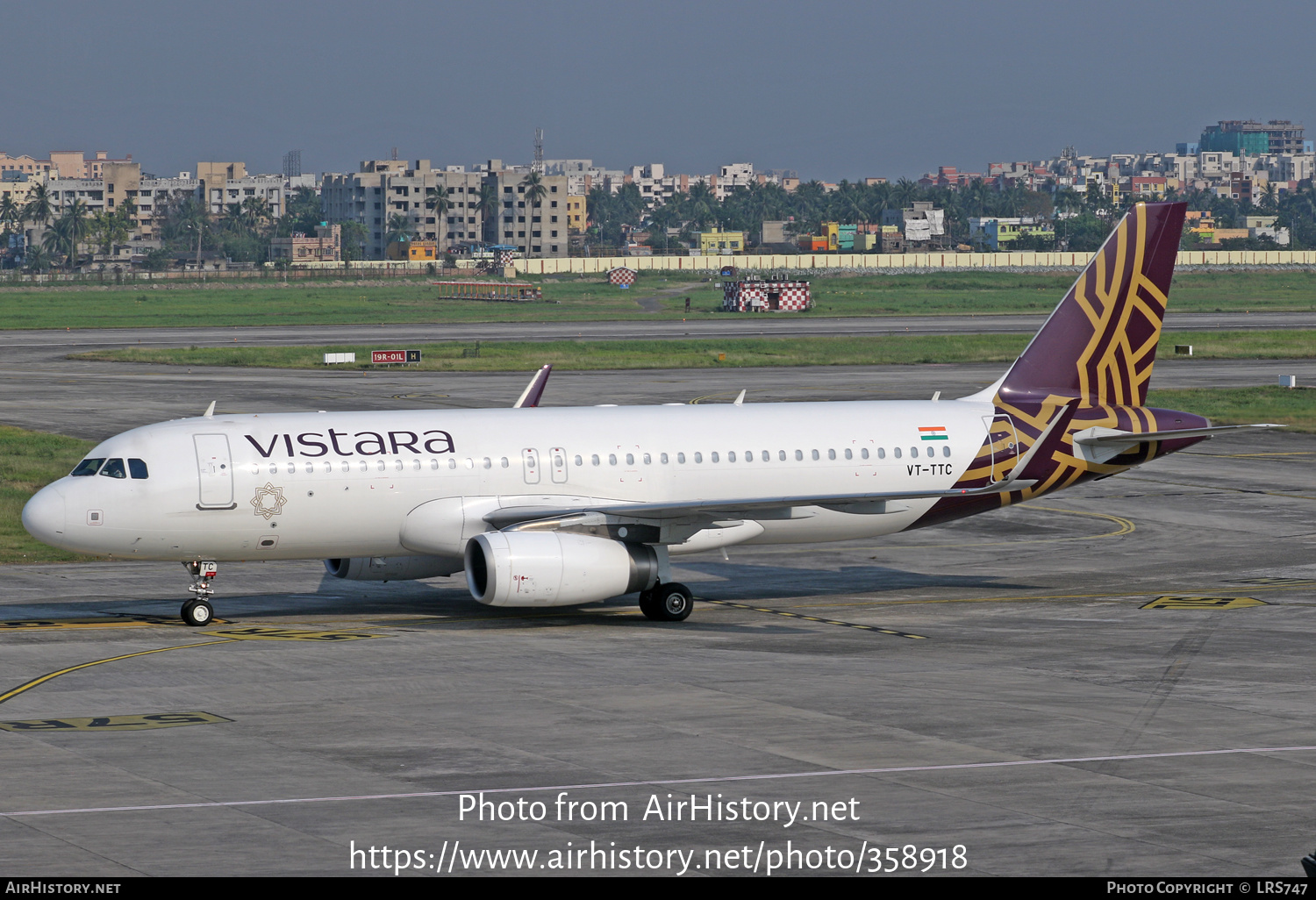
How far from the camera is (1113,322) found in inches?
1640

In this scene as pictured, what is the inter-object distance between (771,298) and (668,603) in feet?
453

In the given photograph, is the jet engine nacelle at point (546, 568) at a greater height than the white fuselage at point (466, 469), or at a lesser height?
lesser

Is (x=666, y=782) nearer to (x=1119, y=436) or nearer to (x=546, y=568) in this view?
(x=546, y=568)

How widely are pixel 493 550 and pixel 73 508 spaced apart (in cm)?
885

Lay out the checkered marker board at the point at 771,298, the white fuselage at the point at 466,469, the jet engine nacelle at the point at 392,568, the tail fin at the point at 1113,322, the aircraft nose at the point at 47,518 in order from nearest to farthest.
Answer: the aircraft nose at the point at 47,518 → the white fuselage at the point at 466,469 → the jet engine nacelle at the point at 392,568 → the tail fin at the point at 1113,322 → the checkered marker board at the point at 771,298

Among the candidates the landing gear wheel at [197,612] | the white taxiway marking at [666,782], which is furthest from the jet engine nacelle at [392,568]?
the white taxiway marking at [666,782]

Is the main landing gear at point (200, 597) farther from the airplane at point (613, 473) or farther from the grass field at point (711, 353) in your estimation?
the grass field at point (711, 353)

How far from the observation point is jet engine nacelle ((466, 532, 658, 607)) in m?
Answer: 34.2

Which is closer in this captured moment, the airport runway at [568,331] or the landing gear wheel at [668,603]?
the landing gear wheel at [668,603]

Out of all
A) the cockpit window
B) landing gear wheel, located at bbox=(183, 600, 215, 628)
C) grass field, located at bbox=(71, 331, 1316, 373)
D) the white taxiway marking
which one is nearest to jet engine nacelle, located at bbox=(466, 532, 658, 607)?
landing gear wheel, located at bbox=(183, 600, 215, 628)

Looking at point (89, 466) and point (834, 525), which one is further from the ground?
point (89, 466)

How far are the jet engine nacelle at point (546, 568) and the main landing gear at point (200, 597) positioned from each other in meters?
5.81

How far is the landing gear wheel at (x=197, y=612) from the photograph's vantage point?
1405 inches

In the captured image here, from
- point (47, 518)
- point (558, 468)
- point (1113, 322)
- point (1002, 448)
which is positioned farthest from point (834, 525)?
point (47, 518)
